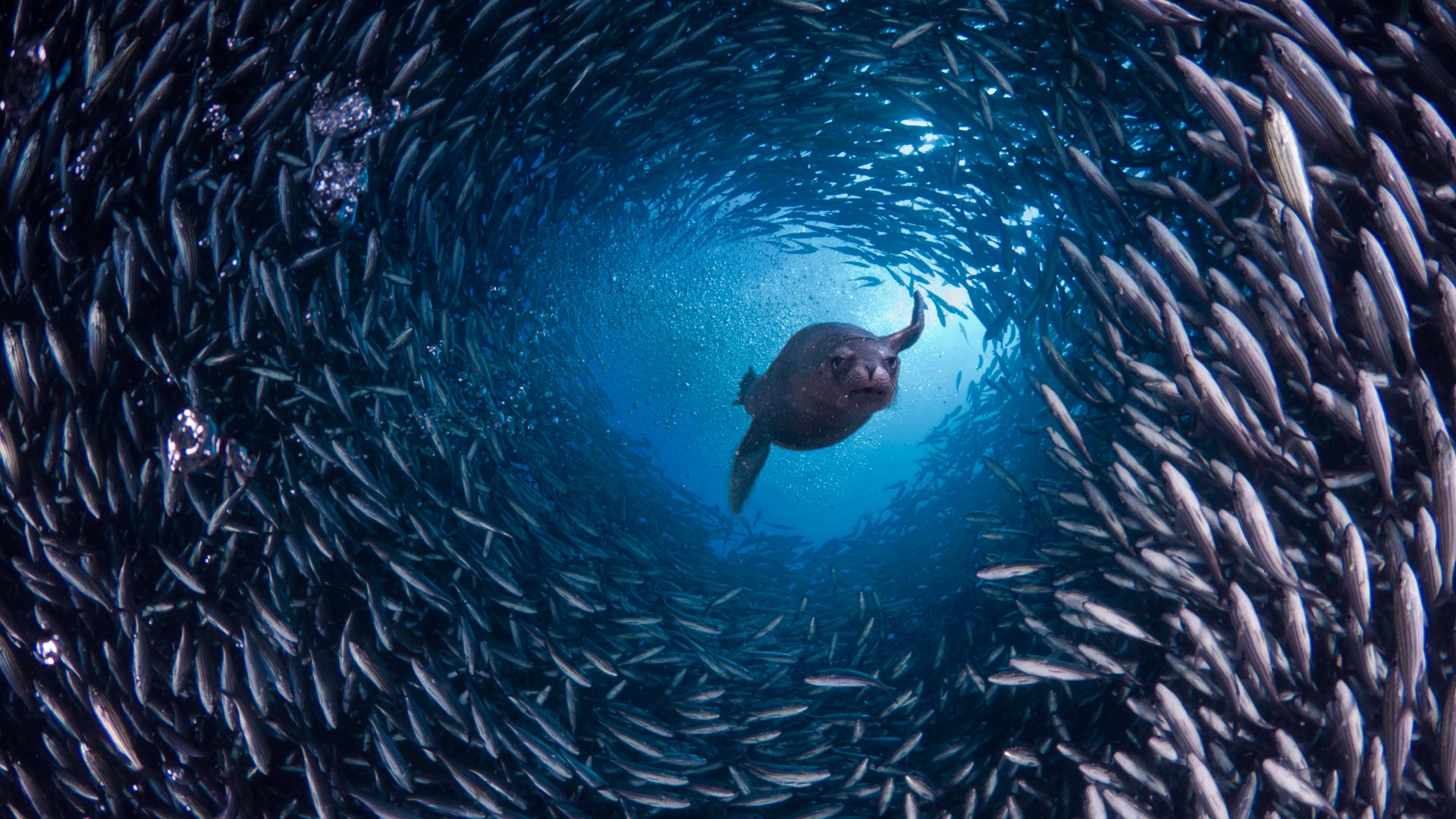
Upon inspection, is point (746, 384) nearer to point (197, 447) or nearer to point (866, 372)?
point (866, 372)

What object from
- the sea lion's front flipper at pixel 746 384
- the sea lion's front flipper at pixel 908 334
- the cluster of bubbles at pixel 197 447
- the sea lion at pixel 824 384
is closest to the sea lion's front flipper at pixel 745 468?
the sea lion at pixel 824 384

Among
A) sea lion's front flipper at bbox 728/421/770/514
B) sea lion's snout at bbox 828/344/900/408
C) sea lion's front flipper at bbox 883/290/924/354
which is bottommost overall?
sea lion's front flipper at bbox 728/421/770/514

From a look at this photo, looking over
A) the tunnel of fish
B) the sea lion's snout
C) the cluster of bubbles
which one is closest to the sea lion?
the sea lion's snout

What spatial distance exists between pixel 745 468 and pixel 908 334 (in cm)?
278

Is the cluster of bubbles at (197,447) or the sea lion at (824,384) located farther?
the sea lion at (824,384)

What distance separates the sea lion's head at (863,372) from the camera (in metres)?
3.64

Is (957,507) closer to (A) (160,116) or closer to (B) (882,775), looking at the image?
(B) (882,775)

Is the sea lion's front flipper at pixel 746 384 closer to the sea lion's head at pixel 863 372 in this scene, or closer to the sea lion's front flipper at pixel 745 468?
the sea lion's front flipper at pixel 745 468

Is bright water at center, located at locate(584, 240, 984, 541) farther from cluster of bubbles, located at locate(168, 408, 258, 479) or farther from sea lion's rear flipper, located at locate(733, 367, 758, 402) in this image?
cluster of bubbles, located at locate(168, 408, 258, 479)

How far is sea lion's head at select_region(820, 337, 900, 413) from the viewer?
143 inches

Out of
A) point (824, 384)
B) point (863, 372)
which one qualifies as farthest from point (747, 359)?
point (863, 372)

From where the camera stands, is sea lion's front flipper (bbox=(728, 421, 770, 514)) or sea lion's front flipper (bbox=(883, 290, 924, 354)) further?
sea lion's front flipper (bbox=(728, 421, 770, 514))

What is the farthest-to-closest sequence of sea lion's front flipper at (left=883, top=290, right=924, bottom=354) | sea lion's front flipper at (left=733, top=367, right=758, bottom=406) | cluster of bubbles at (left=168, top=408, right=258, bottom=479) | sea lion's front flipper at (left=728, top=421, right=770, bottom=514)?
1. sea lion's front flipper at (left=728, top=421, right=770, bottom=514)
2. sea lion's front flipper at (left=733, top=367, right=758, bottom=406)
3. sea lion's front flipper at (left=883, top=290, right=924, bottom=354)
4. cluster of bubbles at (left=168, top=408, right=258, bottom=479)

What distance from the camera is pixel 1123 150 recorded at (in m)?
4.43
